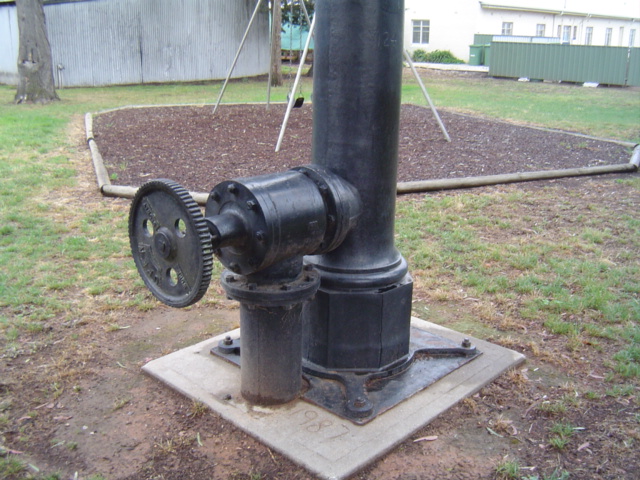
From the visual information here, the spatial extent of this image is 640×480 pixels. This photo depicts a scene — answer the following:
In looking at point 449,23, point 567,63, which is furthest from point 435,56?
point 567,63

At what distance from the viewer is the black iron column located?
277 centimetres

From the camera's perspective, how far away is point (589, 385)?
314 centimetres

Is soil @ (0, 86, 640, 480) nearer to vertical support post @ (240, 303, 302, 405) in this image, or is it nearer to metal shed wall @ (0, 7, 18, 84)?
vertical support post @ (240, 303, 302, 405)

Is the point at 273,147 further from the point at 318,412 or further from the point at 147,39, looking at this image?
the point at 147,39

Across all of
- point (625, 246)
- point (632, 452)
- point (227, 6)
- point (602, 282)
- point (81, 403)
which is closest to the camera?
point (632, 452)

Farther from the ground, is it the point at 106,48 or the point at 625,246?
the point at 106,48

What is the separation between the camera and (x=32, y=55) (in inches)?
607

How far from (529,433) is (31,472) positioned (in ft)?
6.50

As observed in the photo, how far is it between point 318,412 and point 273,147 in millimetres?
6687

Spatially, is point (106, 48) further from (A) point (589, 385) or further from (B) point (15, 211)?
(A) point (589, 385)

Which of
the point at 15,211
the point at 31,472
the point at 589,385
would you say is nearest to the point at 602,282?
the point at 589,385

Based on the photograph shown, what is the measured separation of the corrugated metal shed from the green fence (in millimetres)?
10148

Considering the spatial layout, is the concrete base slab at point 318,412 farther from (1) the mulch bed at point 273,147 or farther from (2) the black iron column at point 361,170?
(1) the mulch bed at point 273,147

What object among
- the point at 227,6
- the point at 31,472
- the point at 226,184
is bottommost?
the point at 31,472
